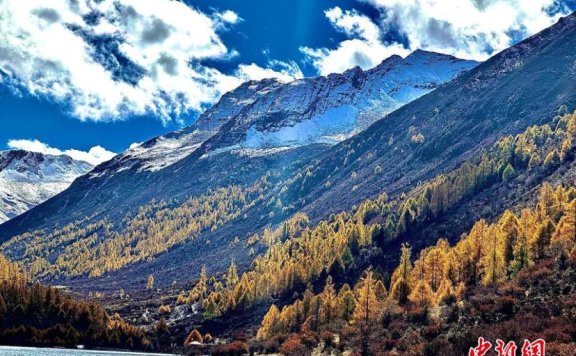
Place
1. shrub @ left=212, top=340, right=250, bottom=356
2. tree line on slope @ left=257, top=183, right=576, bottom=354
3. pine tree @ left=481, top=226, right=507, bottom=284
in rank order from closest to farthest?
1. tree line on slope @ left=257, top=183, right=576, bottom=354
2. pine tree @ left=481, top=226, right=507, bottom=284
3. shrub @ left=212, top=340, right=250, bottom=356

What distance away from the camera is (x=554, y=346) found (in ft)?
139

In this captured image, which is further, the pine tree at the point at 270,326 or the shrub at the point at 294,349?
the pine tree at the point at 270,326

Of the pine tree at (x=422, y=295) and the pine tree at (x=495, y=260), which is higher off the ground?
the pine tree at (x=495, y=260)

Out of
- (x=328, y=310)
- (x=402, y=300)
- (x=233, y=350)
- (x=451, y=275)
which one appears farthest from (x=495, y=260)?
(x=233, y=350)

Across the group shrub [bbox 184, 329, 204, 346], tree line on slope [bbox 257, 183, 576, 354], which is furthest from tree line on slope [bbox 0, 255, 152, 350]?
tree line on slope [bbox 257, 183, 576, 354]

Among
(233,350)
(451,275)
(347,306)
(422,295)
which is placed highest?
(451,275)

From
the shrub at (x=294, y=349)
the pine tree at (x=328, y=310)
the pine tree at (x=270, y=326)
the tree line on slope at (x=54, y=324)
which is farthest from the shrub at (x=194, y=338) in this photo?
the shrub at (x=294, y=349)

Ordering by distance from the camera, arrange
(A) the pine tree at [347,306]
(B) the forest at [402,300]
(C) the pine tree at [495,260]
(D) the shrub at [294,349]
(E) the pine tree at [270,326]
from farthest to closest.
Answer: (E) the pine tree at [270,326]
(A) the pine tree at [347,306]
(C) the pine tree at [495,260]
(D) the shrub at [294,349]
(B) the forest at [402,300]

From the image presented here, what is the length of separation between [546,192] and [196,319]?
377 feet

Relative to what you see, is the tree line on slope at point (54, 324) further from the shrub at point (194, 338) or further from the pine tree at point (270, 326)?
the pine tree at point (270, 326)

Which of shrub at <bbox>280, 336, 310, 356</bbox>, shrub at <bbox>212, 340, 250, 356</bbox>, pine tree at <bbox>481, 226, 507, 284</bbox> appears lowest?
shrub at <bbox>212, 340, 250, 356</bbox>

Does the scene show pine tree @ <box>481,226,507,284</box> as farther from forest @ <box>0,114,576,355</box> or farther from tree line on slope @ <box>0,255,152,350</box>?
tree line on slope @ <box>0,255,152,350</box>

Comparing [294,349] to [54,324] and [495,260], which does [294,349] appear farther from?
[54,324]

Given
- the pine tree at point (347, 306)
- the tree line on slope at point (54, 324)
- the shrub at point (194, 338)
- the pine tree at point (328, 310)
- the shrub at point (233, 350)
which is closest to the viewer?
the shrub at point (233, 350)
